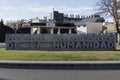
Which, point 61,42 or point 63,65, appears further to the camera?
point 61,42

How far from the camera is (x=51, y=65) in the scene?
19.9m

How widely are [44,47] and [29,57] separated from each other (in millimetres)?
10104

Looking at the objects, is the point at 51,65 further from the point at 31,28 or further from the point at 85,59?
the point at 31,28

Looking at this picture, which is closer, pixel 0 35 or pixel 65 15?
pixel 0 35

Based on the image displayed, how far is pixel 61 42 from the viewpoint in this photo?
34.4 meters

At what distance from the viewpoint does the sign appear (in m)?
34.2

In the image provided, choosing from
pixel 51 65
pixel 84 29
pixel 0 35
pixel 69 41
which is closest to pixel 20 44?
pixel 69 41

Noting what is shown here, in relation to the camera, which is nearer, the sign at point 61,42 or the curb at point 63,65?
the curb at point 63,65

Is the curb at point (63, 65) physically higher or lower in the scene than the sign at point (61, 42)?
lower

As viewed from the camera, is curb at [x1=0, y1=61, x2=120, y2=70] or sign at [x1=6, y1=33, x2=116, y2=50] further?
sign at [x1=6, y1=33, x2=116, y2=50]

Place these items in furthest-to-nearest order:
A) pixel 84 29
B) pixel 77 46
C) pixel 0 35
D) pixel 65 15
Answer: pixel 65 15
pixel 84 29
pixel 0 35
pixel 77 46

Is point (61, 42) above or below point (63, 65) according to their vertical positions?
above

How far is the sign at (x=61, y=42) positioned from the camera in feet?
112

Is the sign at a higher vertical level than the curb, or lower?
higher
